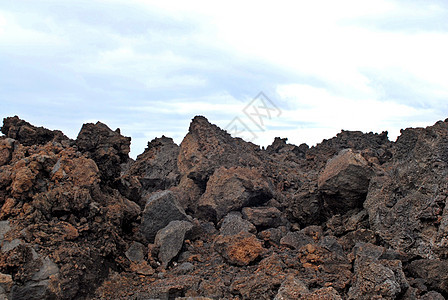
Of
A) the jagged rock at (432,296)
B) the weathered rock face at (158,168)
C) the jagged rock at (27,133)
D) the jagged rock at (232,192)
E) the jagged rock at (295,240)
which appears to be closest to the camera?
the jagged rock at (432,296)

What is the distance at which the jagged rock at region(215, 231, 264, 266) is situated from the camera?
7098 millimetres

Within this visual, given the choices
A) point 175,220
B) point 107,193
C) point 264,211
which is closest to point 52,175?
point 107,193

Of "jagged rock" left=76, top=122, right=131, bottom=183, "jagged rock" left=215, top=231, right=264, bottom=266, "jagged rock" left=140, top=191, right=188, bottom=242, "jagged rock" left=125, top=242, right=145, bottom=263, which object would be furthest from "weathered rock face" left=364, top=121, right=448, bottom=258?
"jagged rock" left=76, top=122, right=131, bottom=183

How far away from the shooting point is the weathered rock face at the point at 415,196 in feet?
21.3

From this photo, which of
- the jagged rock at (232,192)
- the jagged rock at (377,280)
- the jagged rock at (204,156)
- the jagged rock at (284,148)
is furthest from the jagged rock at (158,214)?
the jagged rock at (284,148)

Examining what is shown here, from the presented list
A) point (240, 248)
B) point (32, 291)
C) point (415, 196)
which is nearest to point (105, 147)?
point (32, 291)

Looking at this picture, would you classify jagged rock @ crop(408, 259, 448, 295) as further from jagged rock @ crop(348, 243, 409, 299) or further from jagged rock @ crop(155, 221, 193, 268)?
jagged rock @ crop(155, 221, 193, 268)

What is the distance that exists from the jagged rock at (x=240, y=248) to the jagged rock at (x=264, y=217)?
156 cm

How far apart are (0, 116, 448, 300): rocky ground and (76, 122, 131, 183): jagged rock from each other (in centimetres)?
3

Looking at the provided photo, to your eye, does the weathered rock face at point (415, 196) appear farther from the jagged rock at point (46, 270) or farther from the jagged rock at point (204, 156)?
the jagged rock at point (46, 270)

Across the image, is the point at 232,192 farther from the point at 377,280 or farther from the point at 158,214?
the point at 377,280

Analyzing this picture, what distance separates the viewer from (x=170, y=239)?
25.9ft

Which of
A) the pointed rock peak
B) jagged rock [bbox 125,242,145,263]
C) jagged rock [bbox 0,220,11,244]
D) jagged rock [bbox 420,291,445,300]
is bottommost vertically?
jagged rock [bbox 420,291,445,300]

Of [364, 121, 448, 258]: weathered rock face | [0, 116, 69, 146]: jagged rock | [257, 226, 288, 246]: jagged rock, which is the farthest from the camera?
[0, 116, 69, 146]: jagged rock
